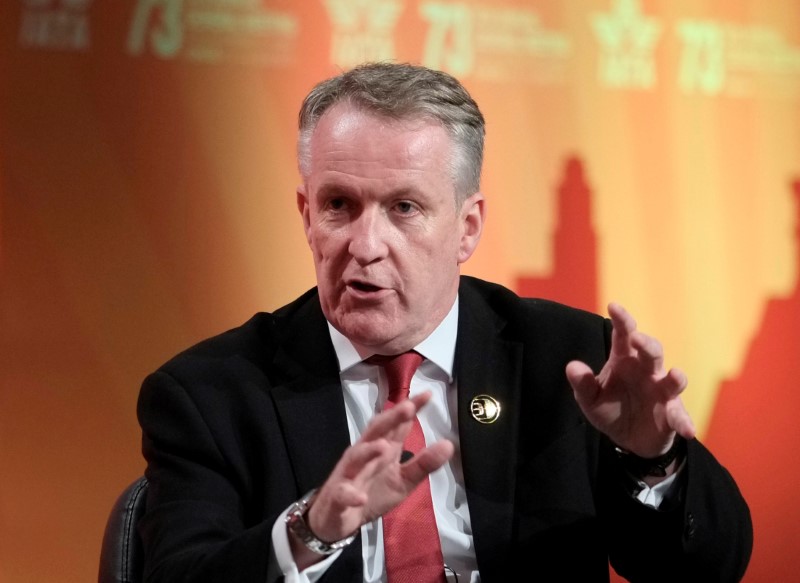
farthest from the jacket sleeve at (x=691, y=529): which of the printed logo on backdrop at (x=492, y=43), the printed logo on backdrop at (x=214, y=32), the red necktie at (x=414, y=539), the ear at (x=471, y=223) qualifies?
the printed logo on backdrop at (x=214, y=32)

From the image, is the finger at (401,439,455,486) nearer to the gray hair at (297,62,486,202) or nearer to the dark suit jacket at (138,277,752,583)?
the dark suit jacket at (138,277,752,583)

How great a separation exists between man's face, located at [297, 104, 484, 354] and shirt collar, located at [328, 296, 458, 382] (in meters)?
0.05

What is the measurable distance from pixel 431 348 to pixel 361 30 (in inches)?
56.1

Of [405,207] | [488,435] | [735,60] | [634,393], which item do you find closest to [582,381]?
[634,393]

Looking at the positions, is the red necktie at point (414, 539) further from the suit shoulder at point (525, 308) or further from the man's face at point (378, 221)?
the suit shoulder at point (525, 308)

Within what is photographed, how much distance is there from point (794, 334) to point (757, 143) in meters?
0.65

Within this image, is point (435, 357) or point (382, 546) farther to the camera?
point (435, 357)

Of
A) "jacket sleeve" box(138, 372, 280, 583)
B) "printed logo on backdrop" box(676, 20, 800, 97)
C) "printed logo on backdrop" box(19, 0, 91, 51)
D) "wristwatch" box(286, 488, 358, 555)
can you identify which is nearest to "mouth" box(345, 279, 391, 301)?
"jacket sleeve" box(138, 372, 280, 583)

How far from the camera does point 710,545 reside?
2055 millimetres

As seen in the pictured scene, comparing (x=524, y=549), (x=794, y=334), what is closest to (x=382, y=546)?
(x=524, y=549)

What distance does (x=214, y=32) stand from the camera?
330 cm

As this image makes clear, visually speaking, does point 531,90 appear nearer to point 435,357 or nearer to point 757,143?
point 757,143

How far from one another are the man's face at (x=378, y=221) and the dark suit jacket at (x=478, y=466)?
0.15 meters

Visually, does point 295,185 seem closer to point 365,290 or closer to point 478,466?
point 365,290
